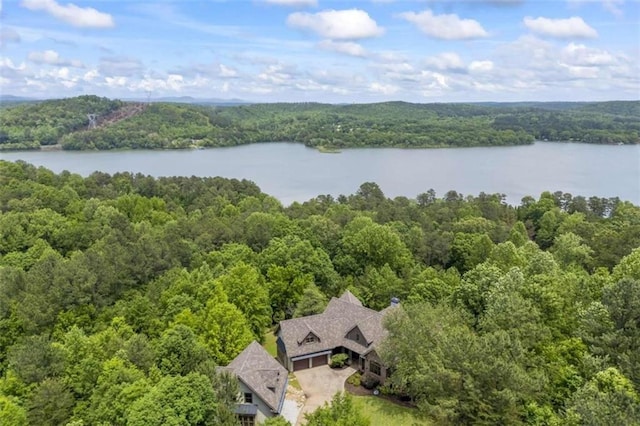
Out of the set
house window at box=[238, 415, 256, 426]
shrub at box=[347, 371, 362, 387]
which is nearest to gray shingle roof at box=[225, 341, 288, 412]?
house window at box=[238, 415, 256, 426]

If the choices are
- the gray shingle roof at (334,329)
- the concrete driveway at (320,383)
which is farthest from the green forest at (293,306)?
the concrete driveway at (320,383)

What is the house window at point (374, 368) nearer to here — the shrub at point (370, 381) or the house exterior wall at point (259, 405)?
the shrub at point (370, 381)

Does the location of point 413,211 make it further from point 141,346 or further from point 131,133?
point 131,133

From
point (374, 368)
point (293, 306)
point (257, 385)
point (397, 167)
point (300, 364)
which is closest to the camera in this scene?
point (257, 385)

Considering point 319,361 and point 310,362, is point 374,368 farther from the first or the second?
point 310,362

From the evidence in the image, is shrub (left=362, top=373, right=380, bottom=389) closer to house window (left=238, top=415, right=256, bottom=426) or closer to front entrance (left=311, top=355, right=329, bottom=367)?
front entrance (left=311, top=355, right=329, bottom=367)

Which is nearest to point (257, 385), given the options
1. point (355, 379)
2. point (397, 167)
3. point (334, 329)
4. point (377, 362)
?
point (355, 379)
